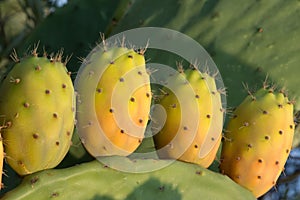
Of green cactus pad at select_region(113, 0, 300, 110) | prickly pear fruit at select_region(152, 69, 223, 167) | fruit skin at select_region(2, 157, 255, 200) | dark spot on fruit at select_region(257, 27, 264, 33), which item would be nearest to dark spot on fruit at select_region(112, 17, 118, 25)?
green cactus pad at select_region(113, 0, 300, 110)

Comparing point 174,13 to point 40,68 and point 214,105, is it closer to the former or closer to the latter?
point 214,105

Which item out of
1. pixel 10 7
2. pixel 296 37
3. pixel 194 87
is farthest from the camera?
pixel 10 7

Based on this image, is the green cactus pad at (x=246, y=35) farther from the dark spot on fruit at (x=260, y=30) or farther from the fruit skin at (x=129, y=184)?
the fruit skin at (x=129, y=184)

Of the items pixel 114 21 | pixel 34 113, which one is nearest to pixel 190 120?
pixel 34 113

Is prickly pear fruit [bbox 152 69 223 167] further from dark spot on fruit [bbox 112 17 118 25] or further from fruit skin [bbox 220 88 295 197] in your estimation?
dark spot on fruit [bbox 112 17 118 25]

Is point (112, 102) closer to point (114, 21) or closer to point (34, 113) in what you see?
point (34, 113)

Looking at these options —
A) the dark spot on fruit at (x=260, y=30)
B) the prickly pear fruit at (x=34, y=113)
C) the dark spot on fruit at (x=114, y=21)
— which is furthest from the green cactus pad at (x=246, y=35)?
the prickly pear fruit at (x=34, y=113)

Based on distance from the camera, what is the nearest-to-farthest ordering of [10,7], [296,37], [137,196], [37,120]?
[37,120] < [137,196] < [296,37] < [10,7]

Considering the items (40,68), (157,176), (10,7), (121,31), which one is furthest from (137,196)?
(10,7)
